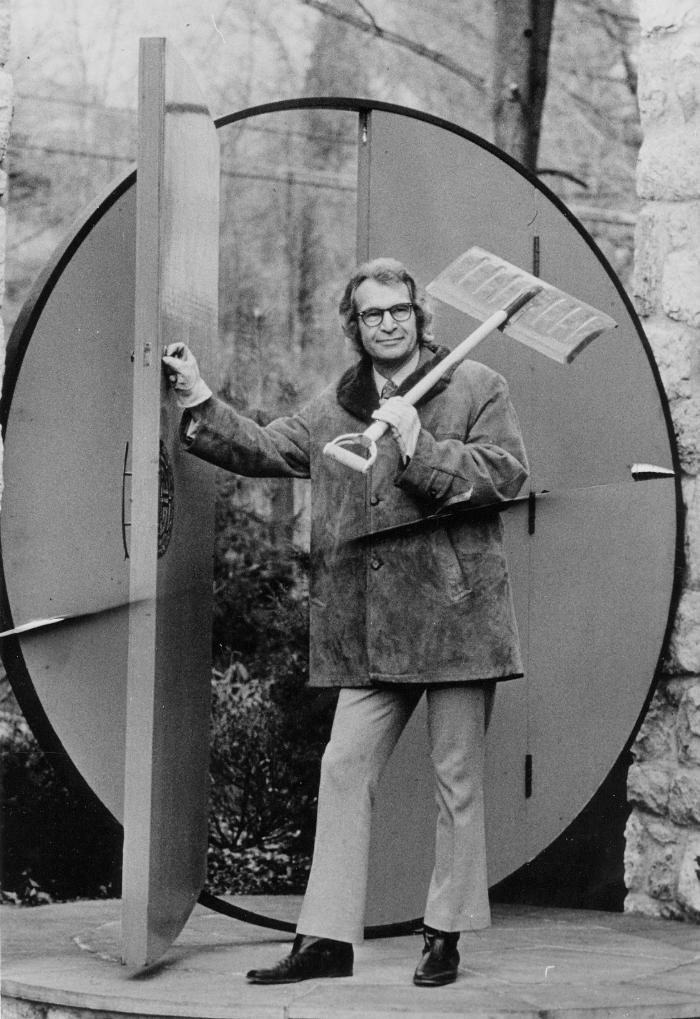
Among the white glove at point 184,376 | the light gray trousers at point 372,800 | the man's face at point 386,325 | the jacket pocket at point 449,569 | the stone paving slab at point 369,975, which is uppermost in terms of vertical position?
the man's face at point 386,325

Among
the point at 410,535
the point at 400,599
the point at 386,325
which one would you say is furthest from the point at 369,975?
the point at 386,325

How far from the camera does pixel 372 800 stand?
3977mm

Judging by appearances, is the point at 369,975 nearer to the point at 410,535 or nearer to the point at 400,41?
the point at 410,535

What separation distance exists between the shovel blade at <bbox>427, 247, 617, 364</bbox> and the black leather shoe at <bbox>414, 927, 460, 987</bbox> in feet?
4.51

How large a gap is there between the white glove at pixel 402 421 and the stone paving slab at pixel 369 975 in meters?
1.20

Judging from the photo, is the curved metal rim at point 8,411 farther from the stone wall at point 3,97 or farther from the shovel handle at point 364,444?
the shovel handle at point 364,444

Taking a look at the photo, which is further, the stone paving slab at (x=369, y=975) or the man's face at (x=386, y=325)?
the man's face at (x=386, y=325)

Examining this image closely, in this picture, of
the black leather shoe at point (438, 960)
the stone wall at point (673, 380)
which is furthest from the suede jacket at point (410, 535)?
the stone wall at point (673, 380)

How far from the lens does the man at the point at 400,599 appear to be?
391 cm

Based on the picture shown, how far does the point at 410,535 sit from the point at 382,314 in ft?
1.71

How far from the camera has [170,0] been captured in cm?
689

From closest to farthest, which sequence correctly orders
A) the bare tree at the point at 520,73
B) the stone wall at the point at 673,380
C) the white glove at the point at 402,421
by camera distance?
the white glove at the point at 402,421
the stone wall at the point at 673,380
the bare tree at the point at 520,73

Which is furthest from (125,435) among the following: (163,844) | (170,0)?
(170,0)

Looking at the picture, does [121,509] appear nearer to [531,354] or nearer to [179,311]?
[179,311]
